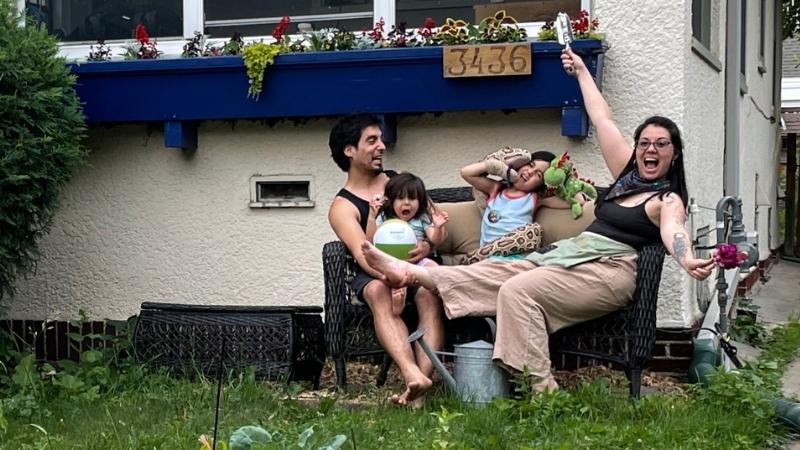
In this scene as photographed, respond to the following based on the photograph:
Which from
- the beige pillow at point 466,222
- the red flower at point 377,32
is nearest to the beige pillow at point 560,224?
the beige pillow at point 466,222

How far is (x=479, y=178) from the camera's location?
15.5ft

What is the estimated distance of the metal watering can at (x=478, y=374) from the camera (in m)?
4.21

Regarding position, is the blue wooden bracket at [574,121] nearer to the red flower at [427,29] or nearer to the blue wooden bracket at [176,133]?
the red flower at [427,29]

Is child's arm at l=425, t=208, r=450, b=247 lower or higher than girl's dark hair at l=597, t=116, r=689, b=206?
lower

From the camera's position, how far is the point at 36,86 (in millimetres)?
5047

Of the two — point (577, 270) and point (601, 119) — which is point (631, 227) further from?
point (601, 119)

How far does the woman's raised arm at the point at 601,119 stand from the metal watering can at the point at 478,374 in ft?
3.44

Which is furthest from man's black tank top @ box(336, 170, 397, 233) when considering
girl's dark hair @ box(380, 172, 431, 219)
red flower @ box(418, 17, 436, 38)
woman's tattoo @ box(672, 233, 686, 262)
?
woman's tattoo @ box(672, 233, 686, 262)

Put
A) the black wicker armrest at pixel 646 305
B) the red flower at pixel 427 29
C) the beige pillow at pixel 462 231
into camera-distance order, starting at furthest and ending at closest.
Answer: the red flower at pixel 427 29, the beige pillow at pixel 462 231, the black wicker armrest at pixel 646 305

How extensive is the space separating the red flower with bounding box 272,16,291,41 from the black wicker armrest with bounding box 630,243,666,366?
2230 millimetres

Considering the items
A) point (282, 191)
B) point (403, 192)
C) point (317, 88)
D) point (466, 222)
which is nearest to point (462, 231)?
point (466, 222)

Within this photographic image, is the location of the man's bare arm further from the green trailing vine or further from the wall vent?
the green trailing vine

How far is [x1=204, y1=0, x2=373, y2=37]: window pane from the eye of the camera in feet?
18.1

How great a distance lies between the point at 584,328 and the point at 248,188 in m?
2.11
